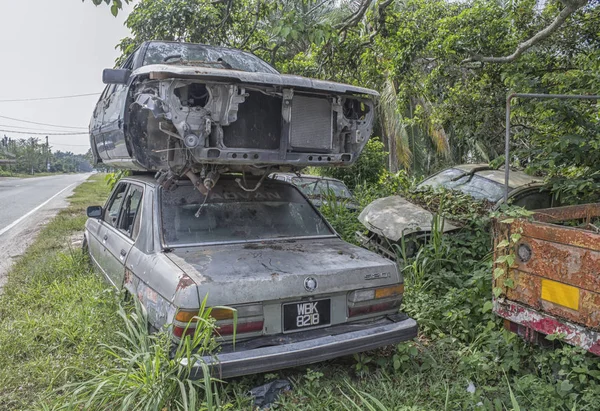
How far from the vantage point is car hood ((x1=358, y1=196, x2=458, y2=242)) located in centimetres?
559

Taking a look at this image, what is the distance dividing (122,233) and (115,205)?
1.04m

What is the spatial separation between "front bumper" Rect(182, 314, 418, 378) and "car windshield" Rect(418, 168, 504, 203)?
377 centimetres

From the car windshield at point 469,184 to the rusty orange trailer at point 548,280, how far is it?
134 inches

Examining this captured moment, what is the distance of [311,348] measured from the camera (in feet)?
9.32

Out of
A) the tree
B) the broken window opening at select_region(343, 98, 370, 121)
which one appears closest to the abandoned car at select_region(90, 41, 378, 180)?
the broken window opening at select_region(343, 98, 370, 121)

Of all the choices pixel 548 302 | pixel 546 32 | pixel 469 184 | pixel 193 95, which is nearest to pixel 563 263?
pixel 548 302

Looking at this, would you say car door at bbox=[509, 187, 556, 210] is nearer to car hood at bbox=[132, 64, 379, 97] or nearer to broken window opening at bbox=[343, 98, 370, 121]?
broken window opening at bbox=[343, 98, 370, 121]

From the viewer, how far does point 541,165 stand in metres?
5.19

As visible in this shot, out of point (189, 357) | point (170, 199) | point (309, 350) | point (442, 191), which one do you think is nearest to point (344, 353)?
point (309, 350)

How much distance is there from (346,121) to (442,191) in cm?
310

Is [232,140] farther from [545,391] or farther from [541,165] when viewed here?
[541,165]

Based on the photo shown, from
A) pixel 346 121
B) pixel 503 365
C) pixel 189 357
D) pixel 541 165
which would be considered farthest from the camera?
pixel 541 165

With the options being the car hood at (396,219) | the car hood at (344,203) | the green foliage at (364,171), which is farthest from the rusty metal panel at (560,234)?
the green foliage at (364,171)

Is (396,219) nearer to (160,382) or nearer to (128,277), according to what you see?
(128,277)
